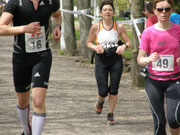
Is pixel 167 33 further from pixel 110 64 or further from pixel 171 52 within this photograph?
pixel 110 64

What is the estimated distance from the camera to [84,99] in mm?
11148

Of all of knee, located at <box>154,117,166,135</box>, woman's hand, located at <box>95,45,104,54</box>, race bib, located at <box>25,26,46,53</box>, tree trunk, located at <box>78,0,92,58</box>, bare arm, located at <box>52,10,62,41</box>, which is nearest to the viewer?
knee, located at <box>154,117,166,135</box>

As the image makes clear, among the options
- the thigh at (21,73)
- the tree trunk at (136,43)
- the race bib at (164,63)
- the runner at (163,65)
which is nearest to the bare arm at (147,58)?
the runner at (163,65)

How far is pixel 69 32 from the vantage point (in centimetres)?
2158

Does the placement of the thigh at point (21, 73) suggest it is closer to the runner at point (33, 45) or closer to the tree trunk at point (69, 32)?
the runner at point (33, 45)

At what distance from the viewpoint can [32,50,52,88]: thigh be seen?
6.43 meters

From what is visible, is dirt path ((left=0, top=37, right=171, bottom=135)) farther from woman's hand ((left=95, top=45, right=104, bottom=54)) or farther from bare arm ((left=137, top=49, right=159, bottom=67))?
bare arm ((left=137, top=49, right=159, bottom=67))

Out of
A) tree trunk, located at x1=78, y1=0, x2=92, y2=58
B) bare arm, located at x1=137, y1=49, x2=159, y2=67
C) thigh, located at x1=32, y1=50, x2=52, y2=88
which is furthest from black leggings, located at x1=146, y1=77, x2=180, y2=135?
tree trunk, located at x1=78, y1=0, x2=92, y2=58

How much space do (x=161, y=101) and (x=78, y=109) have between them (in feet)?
13.0

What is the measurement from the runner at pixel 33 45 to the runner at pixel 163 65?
4.34 ft

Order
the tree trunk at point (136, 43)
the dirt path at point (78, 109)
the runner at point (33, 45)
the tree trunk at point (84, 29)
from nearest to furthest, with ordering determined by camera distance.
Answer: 1. the runner at point (33, 45)
2. the dirt path at point (78, 109)
3. the tree trunk at point (136, 43)
4. the tree trunk at point (84, 29)

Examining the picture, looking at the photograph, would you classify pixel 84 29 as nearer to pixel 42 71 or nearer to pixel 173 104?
pixel 42 71

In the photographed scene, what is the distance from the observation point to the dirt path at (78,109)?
816 centimetres

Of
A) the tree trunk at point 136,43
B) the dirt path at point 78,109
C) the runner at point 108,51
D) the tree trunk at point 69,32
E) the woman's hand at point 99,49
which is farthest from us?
the tree trunk at point 69,32
